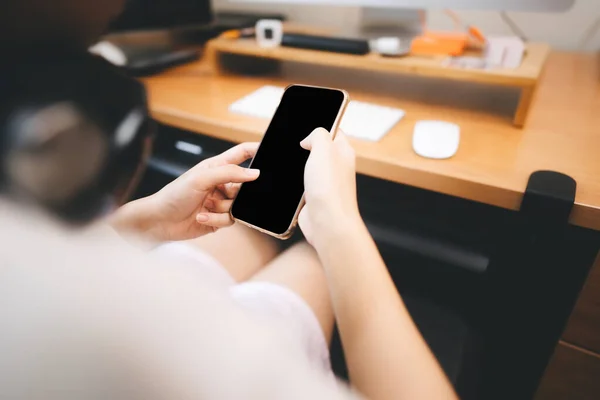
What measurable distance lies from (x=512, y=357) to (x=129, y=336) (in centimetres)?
51

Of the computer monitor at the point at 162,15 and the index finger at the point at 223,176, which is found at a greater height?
the computer monitor at the point at 162,15

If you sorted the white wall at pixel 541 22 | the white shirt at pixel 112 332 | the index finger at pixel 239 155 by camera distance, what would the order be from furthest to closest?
the white wall at pixel 541 22 → the index finger at pixel 239 155 → the white shirt at pixel 112 332

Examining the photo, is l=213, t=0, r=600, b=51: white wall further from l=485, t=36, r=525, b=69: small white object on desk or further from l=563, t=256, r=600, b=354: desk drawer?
l=563, t=256, r=600, b=354: desk drawer

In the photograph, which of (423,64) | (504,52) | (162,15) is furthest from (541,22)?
(162,15)

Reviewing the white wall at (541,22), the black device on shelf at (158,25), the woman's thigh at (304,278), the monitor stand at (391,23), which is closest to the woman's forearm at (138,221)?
the black device on shelf at (158,25)

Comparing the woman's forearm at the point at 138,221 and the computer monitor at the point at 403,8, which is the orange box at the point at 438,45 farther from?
the woman's forearm at the point at 138,221

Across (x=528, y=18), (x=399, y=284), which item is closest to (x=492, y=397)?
(x=399, y=284)

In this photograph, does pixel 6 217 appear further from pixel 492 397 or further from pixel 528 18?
pixel 528 18

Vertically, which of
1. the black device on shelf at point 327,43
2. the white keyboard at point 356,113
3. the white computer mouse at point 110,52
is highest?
the white computer mouse at point 110,52

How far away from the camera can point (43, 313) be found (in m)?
0.12

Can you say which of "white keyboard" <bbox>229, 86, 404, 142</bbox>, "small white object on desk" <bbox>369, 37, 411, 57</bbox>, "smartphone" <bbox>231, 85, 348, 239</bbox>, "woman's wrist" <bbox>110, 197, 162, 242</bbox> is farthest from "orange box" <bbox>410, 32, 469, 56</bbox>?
"woman's wrist" <bbox>110, 197, 162, 242</bbox>

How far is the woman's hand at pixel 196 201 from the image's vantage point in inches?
11.0

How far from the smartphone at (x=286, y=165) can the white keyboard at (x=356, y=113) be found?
15cm

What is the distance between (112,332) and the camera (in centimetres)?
12
